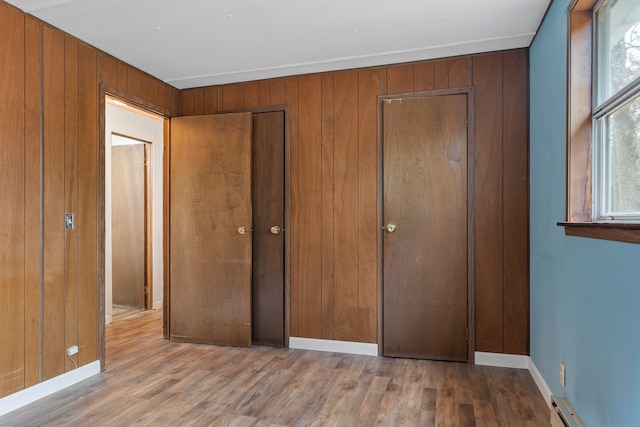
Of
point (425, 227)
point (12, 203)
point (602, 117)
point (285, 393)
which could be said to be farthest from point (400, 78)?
point (12, 203)

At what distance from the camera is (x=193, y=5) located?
7.66 feet

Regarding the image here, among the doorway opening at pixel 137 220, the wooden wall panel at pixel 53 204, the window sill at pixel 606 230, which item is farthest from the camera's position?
the doorway opening at pixel 137 220

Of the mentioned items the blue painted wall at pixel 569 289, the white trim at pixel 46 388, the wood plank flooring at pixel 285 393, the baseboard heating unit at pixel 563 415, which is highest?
the blue painted wall at pixel 569 289

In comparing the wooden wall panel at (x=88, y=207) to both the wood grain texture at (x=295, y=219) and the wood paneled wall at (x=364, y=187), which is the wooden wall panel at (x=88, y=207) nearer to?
the wood paneled wall at (x=364, y=187)

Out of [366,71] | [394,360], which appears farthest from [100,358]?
[366,71]

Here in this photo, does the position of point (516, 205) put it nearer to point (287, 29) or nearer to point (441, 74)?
point (441, 74)

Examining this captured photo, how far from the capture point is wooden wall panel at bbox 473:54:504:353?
299 cm

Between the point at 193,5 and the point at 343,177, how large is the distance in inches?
65.7

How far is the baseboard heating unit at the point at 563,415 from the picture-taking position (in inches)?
71.7

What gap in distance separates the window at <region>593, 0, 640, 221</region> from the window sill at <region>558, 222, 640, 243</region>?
0.36 feet

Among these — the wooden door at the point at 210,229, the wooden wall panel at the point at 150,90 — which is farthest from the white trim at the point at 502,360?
the wooden wall panel at the point at 150,90

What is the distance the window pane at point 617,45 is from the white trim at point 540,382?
170 centimetres

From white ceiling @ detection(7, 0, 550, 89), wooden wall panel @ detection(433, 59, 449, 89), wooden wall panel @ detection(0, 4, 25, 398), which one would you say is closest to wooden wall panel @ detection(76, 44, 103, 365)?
white ceiling @ detection(7, 0, 550, 89)

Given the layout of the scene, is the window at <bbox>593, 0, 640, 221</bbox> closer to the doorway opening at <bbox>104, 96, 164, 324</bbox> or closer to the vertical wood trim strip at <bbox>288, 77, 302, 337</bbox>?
the vertical wood trim strip at <bbox>288, 77, 302, 337</bbox>
